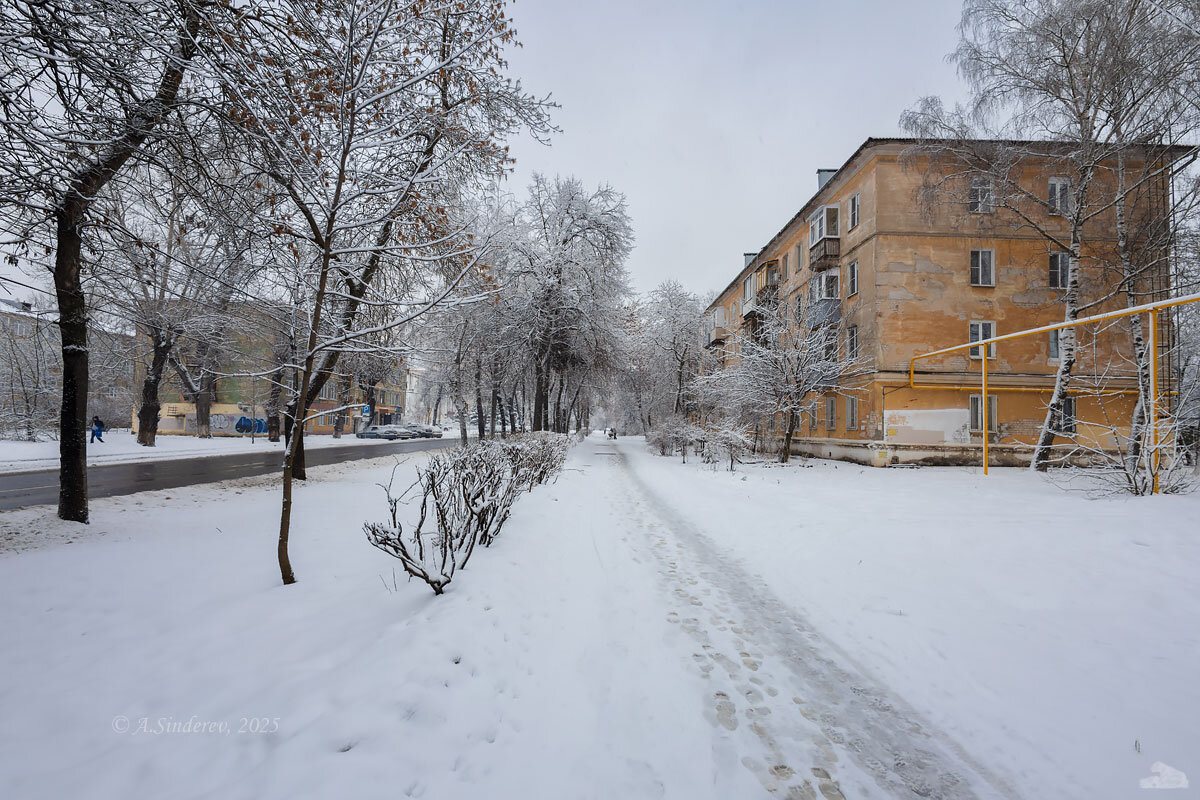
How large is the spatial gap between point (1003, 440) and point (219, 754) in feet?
75.3

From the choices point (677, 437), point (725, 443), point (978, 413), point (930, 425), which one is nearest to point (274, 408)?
point (677, 437)

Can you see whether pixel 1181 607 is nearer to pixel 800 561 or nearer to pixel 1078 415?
pixel 800 561

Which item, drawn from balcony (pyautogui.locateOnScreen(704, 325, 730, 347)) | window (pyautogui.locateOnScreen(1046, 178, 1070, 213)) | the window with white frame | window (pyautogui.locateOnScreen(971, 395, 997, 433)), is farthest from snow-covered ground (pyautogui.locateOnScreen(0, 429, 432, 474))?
window (pyautogui.locateOnScreen(1046, 178, 1070, 213))

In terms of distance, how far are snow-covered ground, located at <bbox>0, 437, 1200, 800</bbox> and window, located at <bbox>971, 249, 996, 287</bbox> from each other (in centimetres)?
1502

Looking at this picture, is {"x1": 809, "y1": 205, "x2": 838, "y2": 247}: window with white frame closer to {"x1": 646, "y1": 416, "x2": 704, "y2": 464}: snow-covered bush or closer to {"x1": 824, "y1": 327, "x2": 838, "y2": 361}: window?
{"x1": 824, "y1": 327, "x2": 838, "y2": 361}: window

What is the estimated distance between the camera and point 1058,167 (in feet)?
56.2

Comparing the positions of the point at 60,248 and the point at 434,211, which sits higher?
the point at 434,211

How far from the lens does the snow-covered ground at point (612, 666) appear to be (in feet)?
7.80

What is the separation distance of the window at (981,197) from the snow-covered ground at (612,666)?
1311cm

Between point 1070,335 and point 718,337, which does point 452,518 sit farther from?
point 718,337

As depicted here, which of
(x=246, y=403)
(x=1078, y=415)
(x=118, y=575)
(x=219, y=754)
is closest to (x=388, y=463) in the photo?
(x=118, y=575)

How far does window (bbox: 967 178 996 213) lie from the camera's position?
1567cm

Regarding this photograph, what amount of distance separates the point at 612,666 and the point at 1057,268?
24.1 m

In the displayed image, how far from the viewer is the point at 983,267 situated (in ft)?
60.6
